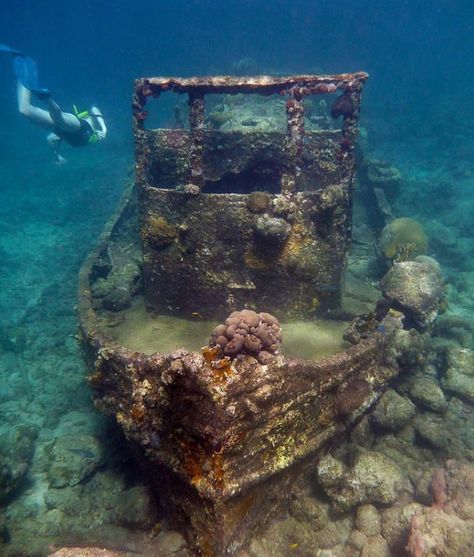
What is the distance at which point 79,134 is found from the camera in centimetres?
1188

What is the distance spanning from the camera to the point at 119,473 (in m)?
6.87

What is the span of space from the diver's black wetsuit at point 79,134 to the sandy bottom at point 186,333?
265 inches

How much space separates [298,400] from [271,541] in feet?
6.61

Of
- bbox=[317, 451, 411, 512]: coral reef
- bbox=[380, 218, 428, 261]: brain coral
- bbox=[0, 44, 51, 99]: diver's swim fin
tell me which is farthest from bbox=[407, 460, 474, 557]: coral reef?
bbox=[0, 44, 51, 99]: diver's swim fin

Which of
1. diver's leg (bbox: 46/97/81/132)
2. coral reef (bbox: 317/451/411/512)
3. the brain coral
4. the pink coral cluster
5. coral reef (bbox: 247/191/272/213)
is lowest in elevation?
coral reef (bbox: 317/451/411/512)

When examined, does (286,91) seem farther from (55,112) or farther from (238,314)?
(55,112)

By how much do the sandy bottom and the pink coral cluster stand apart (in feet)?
5.84

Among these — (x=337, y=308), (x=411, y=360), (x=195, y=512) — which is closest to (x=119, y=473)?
(x=195, y=512)

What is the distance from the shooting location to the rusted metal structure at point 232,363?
4.41 meters

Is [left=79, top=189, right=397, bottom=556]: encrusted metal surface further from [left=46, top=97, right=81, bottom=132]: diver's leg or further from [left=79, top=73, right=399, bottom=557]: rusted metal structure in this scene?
[left=46, top=97, right=81, bottom=132]: diver's leg

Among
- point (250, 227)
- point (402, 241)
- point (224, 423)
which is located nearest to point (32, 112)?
point (250, 227)

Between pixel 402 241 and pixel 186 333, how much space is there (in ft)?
21.9

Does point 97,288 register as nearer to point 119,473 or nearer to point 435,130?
point 119,473

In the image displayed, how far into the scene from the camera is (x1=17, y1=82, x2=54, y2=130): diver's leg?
1252 centimetres
